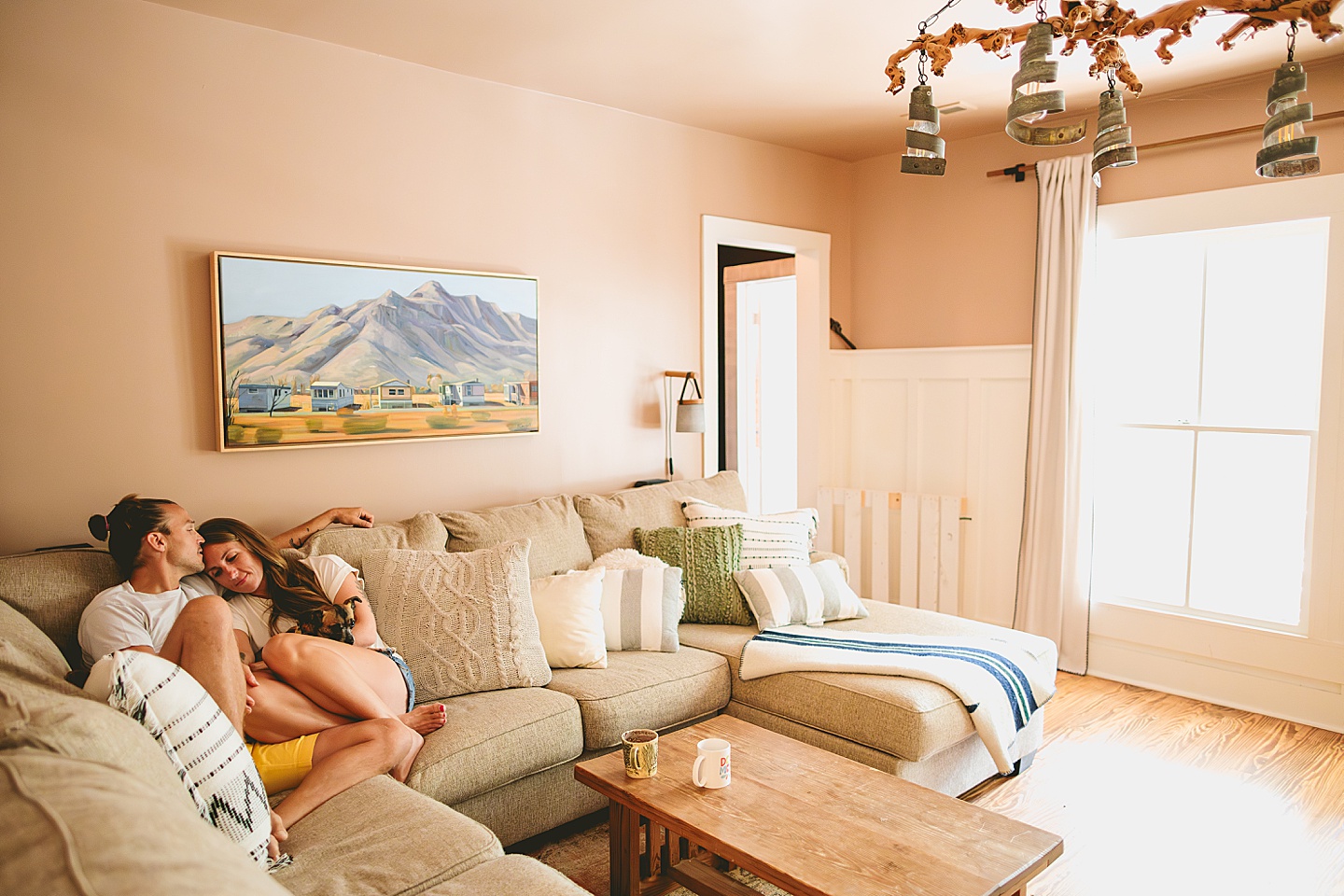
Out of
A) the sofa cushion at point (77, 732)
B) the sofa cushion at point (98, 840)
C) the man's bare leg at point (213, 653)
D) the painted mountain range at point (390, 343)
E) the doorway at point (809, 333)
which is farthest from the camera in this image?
the doorway at point (809, 333)

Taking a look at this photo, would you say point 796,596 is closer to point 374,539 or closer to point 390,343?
point 374,539

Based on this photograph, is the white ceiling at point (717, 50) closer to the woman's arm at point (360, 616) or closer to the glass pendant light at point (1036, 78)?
the glass pendant light at point (1036, 78)

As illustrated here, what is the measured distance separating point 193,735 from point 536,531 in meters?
1.78

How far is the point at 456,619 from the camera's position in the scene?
106 inches

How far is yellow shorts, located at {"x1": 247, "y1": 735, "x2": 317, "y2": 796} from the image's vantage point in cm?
211

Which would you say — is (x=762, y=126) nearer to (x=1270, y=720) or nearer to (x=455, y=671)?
(x=455, y=671)

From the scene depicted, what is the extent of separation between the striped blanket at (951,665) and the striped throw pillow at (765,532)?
1.50 feet

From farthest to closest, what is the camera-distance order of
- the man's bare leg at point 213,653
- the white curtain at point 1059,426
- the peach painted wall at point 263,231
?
the white curtain at point 1059,426 → the peach painted wall at point 263,231 → the man's bare leg at point 213,653

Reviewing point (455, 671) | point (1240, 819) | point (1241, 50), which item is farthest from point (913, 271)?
point (455, 671)

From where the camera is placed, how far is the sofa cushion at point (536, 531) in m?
3.14

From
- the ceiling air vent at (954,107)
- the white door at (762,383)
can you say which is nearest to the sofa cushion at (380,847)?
the ceiling air vent at (954,107)

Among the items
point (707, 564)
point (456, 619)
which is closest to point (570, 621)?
point (456, 619)

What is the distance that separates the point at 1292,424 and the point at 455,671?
347cm

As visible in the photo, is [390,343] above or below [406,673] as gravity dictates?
above
